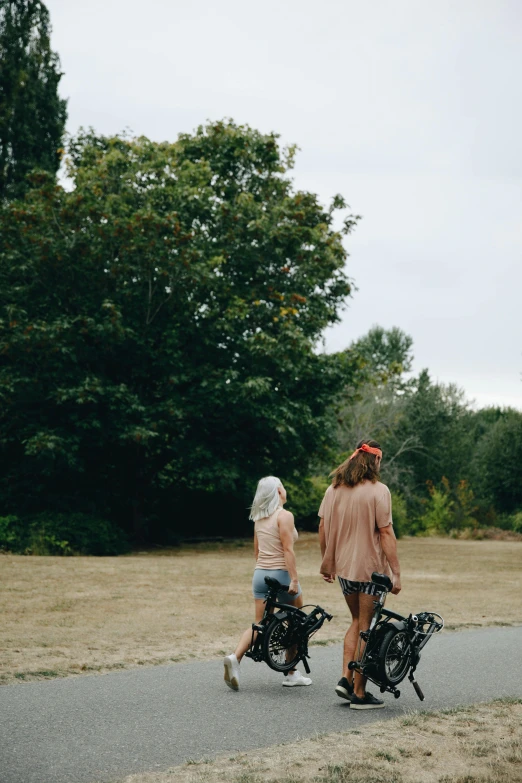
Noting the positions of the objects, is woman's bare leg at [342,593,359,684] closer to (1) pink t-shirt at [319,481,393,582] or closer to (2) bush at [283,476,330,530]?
(1) pink t-shirt at [319,481,393,582]

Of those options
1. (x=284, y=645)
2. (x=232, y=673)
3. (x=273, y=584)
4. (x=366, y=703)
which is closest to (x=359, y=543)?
(x=273, y=584)

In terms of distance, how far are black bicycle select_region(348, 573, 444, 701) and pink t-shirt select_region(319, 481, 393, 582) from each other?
151mm

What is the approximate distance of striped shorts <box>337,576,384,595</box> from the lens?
6.71 meters

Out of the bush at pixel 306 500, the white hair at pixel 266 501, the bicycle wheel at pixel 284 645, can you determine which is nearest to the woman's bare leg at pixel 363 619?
the bicycle wheel at pixel 284 645

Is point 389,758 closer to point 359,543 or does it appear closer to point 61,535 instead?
point 359,543

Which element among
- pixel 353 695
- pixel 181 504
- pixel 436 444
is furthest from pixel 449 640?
pixel 436 444

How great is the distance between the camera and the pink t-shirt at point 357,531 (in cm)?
672

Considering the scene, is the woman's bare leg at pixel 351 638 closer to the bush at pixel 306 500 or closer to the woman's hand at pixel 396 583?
the woman's hand at pixel 396 583

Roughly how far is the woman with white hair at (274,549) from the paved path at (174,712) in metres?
0.62

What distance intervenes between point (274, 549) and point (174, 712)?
170 cm

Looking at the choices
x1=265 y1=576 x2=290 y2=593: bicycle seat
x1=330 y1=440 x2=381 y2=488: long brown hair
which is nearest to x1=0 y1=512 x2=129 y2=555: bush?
x1=265 y1=576 x2=290 y2=593: bicycle seat

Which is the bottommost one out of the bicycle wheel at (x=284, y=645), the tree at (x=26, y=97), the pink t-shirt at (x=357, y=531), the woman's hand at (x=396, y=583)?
the bicycle wheel at (x=284, y=645)

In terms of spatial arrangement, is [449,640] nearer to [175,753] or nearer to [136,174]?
[175,753]

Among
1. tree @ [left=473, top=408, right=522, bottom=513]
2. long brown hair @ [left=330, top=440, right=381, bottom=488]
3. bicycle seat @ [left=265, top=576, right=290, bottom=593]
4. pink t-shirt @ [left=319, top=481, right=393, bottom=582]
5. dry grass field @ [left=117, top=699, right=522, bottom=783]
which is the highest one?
tree @ [left=473, top=408, right=522, bottom=513]
